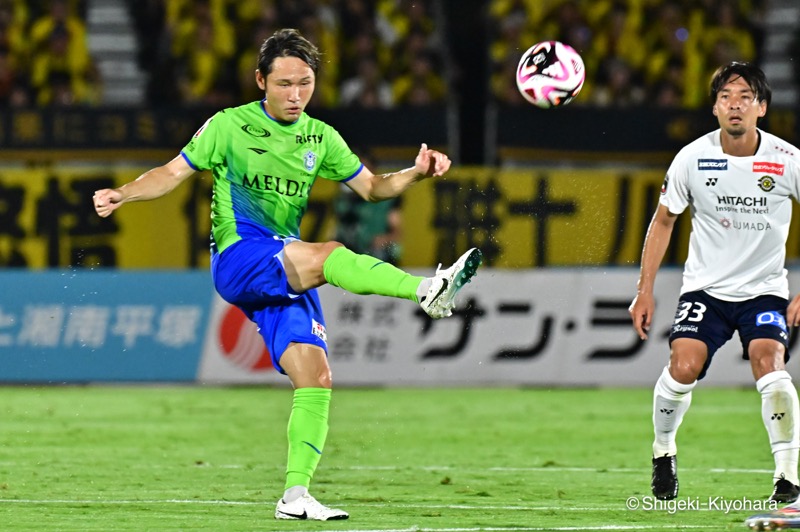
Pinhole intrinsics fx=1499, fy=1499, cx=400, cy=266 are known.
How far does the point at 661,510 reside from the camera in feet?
24.8

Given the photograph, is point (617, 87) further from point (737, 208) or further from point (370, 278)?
point (370, 278)

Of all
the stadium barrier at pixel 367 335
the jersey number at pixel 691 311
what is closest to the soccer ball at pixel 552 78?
the jersey number at pixel 691 311

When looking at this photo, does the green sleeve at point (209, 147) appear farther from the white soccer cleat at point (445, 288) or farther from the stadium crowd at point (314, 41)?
the stadium crowd at point (314, 41)

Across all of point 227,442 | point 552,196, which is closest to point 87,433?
point 227,442

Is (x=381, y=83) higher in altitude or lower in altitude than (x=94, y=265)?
higher

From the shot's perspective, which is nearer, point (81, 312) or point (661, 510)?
point (661, 510)

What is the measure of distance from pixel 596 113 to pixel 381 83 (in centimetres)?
295

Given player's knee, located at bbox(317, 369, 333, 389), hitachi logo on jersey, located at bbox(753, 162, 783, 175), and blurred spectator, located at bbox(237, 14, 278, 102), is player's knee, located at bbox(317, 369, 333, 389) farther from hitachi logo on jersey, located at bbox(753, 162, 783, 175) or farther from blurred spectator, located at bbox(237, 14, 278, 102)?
blurred spectator, located at bbox(237, 14, 278, 102)

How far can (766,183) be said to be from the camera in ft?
24.7

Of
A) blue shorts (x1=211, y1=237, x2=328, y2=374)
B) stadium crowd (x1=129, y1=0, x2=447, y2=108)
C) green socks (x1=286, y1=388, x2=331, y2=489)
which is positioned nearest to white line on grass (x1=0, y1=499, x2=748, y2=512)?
green socks (x1=286, y1=388, x2=331, y2=489)

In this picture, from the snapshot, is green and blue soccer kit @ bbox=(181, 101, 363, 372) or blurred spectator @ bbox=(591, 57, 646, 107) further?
blurred spectator @ bbox=(591, 57, 646, 107)

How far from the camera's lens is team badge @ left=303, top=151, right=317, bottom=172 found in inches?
295

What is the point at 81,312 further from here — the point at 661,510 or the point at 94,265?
the point at 661,510

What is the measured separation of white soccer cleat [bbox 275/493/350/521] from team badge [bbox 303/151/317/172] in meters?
1.64
